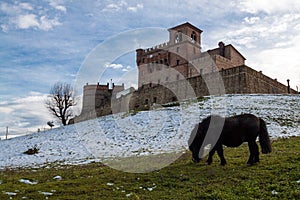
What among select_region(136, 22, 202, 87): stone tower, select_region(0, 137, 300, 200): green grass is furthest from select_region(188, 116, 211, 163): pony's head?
select_region(136, 22, 202, 87): stone tower

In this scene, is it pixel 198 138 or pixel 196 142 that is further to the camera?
pixel 196 142

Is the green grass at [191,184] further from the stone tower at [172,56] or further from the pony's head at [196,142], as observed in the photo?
the stone tower at [172,56]

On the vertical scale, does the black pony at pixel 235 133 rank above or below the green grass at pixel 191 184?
above

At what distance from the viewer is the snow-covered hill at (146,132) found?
24766mm

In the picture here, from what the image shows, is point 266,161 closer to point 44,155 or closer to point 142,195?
point 142,195

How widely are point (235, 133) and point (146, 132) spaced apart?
18565 millimetres

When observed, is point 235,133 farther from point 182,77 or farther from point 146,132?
point 182,77

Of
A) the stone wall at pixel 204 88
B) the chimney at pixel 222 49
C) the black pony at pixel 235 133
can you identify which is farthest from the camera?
the chimney at pixel 222 49

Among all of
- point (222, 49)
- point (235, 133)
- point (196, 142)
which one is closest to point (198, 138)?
point (196, 142)

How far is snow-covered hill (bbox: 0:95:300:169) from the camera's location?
24766 mm

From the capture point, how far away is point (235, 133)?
12930 millimetres

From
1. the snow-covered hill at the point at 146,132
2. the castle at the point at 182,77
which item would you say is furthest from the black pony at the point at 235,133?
the castle at the point at 182,77

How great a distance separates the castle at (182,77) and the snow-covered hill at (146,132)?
27.2ft

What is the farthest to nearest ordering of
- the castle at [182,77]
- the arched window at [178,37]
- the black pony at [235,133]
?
the arched window at [178,37], the castle at [182,77], the black pony at [235,133]
